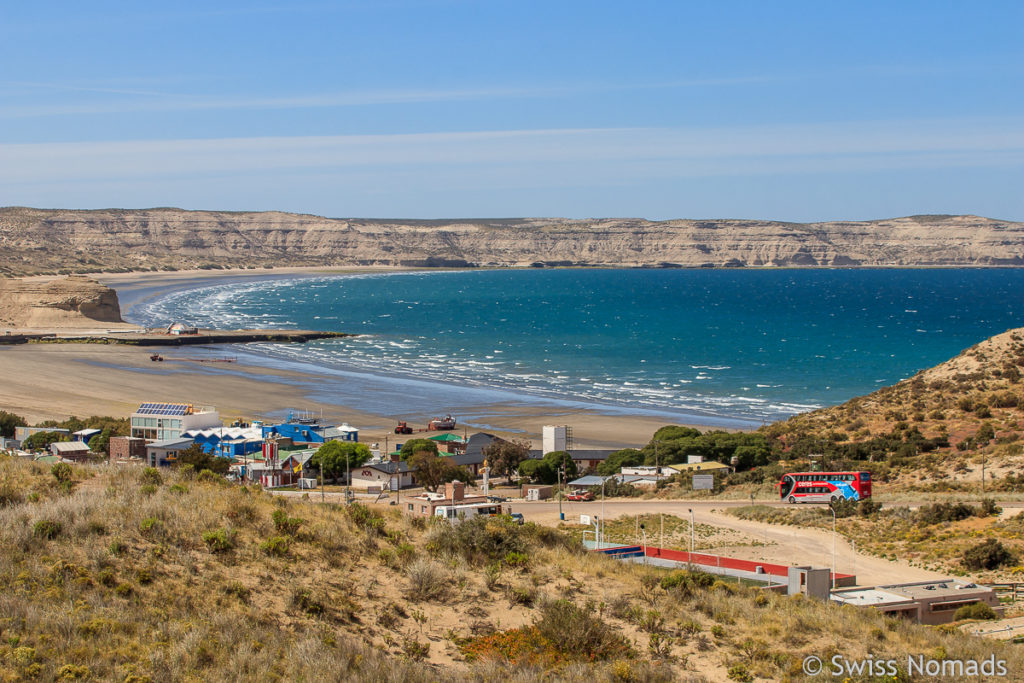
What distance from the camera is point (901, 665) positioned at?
15711 mm

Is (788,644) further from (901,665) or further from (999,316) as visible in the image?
(999,316)

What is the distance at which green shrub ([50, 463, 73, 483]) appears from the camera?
63.9 ft

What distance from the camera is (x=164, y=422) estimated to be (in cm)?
5175

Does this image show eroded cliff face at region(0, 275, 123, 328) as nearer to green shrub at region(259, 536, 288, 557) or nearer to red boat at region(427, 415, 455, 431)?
red boat at region(427, 415, 455, 431)

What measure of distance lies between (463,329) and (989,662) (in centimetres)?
12432

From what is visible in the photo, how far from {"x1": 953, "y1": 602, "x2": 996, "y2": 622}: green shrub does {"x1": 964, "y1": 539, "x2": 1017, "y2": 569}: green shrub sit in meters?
5.16

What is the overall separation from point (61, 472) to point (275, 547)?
5.40 m

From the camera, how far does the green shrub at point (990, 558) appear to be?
27.2 meters

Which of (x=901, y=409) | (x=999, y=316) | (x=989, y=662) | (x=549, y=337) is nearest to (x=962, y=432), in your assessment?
(x=901, y=409)

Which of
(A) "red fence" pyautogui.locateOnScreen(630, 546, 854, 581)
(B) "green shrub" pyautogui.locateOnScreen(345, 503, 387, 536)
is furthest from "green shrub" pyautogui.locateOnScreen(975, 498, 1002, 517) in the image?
(B) "green shrub" pyautogui.locateOnScreen(345, 503, 387, 536)

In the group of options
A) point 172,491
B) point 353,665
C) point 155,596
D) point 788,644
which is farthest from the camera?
point 172,491

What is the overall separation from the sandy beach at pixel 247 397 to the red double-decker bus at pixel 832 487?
2005cm

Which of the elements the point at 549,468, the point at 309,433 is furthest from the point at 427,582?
the point at 309,433

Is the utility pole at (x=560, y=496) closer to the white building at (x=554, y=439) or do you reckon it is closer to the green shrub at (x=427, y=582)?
the white building at (x=554, y=439)
